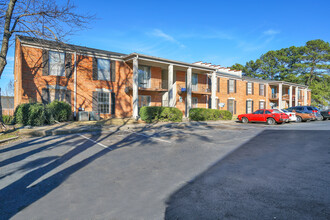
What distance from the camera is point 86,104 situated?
17391 mm

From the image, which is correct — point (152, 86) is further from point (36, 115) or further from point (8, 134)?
point (8, 134)

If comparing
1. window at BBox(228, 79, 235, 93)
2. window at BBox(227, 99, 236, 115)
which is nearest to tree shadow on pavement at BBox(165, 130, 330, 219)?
window at BBox(227, 99, 236, 115)

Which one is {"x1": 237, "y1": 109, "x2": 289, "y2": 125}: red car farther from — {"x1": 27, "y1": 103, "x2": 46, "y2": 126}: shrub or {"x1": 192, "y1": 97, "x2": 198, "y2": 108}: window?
{"x1": 27, "y1": 103, "x2": 46, "y2": 126}: shrub

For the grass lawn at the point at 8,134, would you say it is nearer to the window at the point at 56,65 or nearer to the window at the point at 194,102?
the window at the point at 56,65

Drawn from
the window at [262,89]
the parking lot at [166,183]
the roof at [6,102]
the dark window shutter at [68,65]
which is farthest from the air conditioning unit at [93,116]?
the window at [262,89]

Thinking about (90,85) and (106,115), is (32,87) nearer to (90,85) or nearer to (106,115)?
(90,85)

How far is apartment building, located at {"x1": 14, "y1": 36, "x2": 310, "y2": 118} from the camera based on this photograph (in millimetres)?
15132

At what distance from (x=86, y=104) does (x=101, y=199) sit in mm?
15053

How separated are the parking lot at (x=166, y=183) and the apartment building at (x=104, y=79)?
9627mm

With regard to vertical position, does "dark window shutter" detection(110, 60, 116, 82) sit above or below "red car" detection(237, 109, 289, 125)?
above

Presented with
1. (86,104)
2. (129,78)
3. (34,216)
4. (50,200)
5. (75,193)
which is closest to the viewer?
(34,216)

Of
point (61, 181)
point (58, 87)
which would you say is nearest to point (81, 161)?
point (61, 181)

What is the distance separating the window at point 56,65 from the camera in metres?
15.9

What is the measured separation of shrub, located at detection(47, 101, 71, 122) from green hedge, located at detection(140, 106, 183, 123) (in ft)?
18.5
